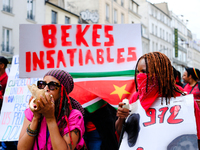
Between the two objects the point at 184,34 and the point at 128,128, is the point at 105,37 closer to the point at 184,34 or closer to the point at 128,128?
the point at 128,128

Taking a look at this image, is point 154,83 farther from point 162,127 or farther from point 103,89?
point 103,89

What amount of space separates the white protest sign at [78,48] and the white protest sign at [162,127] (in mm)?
1567

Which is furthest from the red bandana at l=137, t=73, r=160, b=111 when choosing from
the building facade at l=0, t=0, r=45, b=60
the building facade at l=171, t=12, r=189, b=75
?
the building facade at l=171, t=12, r=189, b=75

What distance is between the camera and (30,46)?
3.54 meters

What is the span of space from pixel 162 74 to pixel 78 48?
1.76m

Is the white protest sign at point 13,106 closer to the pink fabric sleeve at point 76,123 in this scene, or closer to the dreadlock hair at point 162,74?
the pink fabric sleeve at point 76,123

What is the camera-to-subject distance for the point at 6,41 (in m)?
19.0

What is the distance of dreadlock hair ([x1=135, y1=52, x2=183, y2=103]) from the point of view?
1.99m

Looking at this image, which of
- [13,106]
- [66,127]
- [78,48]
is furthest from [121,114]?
[13,106]

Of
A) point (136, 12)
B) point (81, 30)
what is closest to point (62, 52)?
point (81, 30)

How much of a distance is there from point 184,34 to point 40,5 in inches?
1585

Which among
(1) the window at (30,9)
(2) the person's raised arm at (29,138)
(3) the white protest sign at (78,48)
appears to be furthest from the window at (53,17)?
(2) the person's raised arm at (29,138)

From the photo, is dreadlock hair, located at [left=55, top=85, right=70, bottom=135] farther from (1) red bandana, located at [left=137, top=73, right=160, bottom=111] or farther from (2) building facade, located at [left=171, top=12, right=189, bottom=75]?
(2) building facade, located at [left=171, top=12, right=189, bottom=75]

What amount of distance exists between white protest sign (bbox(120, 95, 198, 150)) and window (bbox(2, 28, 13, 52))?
1839 cm
